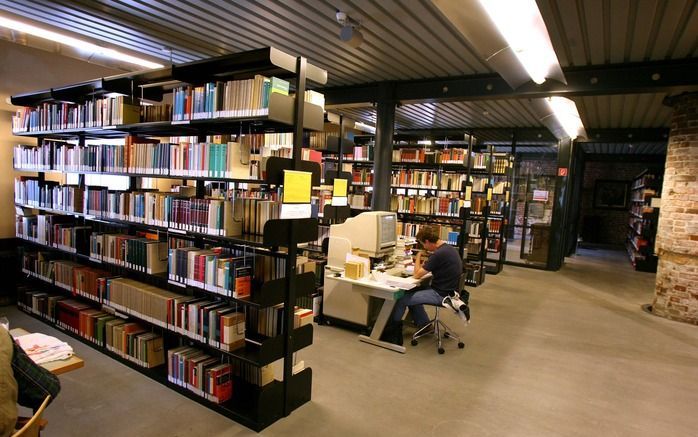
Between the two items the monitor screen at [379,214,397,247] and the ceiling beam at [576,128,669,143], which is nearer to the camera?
the monitor screen at [379,214,397,247]

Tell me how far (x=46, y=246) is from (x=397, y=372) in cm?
432

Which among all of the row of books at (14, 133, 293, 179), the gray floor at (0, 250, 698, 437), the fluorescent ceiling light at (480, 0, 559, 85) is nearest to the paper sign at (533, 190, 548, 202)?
the gray floor at (0, 250, 698, 437)

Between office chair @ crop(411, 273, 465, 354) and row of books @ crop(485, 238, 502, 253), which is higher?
row of books @ crop(485, 238, 502, 253)

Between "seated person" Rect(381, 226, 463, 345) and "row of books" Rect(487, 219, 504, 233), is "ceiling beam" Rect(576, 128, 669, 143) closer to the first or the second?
"row of books" Rect(487, 219, 504, 233)

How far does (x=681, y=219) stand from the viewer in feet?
18.9

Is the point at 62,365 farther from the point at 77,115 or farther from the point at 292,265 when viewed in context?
the point at 77,115

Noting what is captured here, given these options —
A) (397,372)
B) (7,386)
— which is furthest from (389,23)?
(7,386)

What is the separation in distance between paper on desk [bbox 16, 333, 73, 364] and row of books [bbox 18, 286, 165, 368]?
137 cm

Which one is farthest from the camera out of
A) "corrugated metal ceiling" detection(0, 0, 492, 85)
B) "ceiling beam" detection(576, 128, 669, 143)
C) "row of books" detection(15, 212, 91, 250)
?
"ceiling beam" detection(576, 128, 669, 143)

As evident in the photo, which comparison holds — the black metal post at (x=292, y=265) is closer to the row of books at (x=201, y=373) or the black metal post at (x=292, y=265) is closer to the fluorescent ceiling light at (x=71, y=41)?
the row of books at (x=201, y=373)

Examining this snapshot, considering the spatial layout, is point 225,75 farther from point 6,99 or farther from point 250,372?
point 6,99

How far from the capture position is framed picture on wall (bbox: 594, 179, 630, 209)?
15.1 meters

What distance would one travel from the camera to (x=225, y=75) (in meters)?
3.40

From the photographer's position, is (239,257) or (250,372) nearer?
(239,257)
